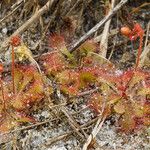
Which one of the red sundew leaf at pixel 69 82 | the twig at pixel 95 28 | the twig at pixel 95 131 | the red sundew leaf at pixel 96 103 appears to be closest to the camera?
the twig at pixel 95 131

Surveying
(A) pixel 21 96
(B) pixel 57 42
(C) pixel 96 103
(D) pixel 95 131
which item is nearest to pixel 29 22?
(B) pixel 57 42

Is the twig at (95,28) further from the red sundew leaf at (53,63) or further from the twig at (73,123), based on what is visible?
the twig at (73,123)

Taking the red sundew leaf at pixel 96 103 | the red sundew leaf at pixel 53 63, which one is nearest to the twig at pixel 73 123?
the red sundew leaf at pixel 96 103

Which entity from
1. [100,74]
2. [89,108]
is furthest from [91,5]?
[89,108]

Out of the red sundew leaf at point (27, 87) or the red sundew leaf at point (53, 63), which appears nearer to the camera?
the red sundew leaf at point (27, 87)

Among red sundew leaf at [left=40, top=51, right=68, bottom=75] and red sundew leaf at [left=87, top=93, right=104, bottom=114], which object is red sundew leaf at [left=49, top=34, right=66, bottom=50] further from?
red sundew leaf at [left=87, top=93, right=104, bottom=114]

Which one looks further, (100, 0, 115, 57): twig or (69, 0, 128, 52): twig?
(100, 0, 115, 57): twig

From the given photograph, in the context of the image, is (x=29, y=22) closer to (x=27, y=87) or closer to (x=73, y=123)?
(x=27, y=87)

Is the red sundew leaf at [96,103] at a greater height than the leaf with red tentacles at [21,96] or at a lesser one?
lesser

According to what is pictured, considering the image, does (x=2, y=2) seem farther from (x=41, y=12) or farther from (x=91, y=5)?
(x=91, y=5)

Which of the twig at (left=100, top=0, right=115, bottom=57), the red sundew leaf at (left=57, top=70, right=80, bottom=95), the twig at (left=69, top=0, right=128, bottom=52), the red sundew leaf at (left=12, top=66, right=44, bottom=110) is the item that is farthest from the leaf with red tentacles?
the twig at (left=100, top=0, right=115, bottom=57)

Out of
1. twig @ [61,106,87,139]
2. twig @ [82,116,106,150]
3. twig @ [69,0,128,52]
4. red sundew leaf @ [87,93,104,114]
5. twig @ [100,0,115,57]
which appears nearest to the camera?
twig @ [82,116,106,150]
